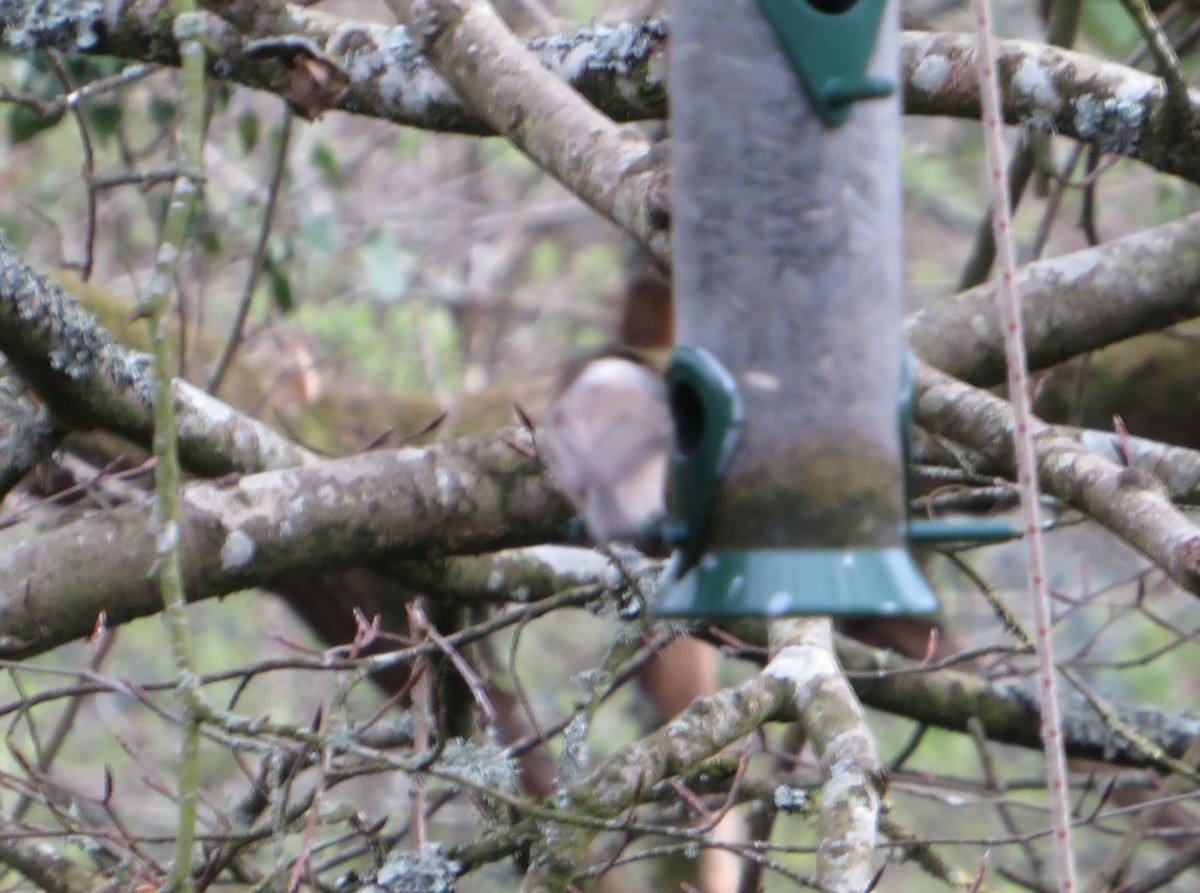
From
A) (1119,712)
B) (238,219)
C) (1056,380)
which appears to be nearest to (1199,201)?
(1056,380)

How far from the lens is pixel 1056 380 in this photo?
3.21 m

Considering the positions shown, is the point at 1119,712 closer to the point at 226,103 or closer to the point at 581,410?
the point at 581,410

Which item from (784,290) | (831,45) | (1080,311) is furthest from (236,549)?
(1080,311)

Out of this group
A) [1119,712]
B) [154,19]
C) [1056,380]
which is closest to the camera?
[154,19]

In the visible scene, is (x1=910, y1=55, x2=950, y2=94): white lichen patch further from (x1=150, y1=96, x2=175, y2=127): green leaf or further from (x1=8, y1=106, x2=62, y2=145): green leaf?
(x1=150, y1=96, x2=175, y2=127): green leaf

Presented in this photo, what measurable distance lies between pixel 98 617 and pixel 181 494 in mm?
180

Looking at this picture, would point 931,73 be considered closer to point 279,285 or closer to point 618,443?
point 618,443

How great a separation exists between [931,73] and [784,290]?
1.65ft

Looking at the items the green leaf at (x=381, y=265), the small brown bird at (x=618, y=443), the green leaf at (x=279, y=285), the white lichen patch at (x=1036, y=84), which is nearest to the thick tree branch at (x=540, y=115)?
the small brown bird at (x=618, y=443)

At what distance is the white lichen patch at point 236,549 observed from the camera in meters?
1.88

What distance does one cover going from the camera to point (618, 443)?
1.64 metres

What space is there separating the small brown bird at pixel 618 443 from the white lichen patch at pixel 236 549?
0.47 meters

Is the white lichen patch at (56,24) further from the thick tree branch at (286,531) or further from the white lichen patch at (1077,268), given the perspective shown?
the white lichen patch at (1077,268)

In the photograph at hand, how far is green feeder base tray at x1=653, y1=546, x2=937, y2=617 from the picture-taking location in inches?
53.7
